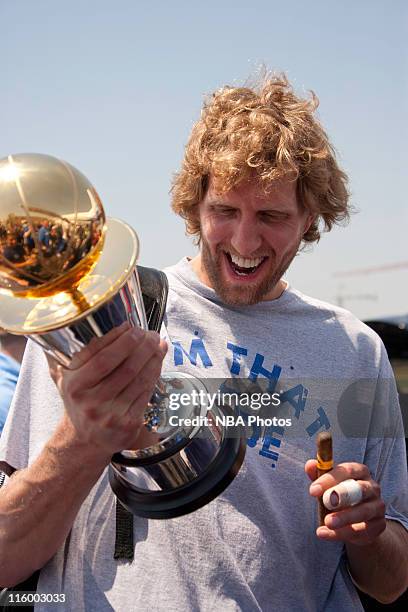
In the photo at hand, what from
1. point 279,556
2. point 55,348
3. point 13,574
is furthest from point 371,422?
point 55,348

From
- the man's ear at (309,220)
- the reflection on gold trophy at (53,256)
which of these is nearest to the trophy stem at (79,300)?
the reflection on gold trophy at (53,256)

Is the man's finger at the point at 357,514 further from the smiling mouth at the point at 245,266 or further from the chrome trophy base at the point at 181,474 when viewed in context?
the smiling mouth at the point at 245,266

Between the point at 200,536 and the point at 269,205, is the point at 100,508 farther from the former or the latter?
the point at 269,205

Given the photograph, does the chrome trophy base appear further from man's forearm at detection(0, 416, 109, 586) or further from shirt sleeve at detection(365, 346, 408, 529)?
shirt sleeve at detection(365, 346, 408, 529)

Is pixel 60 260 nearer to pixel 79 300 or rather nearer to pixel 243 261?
pixel 79 300

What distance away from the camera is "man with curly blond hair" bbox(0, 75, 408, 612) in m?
1.96

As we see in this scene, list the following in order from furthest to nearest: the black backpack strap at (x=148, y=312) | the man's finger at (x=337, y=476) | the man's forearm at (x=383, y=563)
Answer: the man's forearm at (x=383, y=563) < the black backpack strap at (x=148, y=312) < the man's finger at (x=337, y=476)

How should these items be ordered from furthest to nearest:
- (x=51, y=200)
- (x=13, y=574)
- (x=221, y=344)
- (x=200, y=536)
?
(x=221, y=344) → (x=200, y=536) → (x=13, y=574) → (x=51, y=200)

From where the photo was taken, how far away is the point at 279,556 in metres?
2.23

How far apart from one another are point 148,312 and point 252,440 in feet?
1.97

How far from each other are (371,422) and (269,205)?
822 millimetres

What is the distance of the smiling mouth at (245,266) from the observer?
2523 millimetres

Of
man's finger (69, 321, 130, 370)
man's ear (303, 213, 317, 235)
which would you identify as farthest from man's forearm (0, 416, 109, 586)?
man's ear (303, 213, 317, 235)

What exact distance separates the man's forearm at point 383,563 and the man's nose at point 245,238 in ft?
3.26
